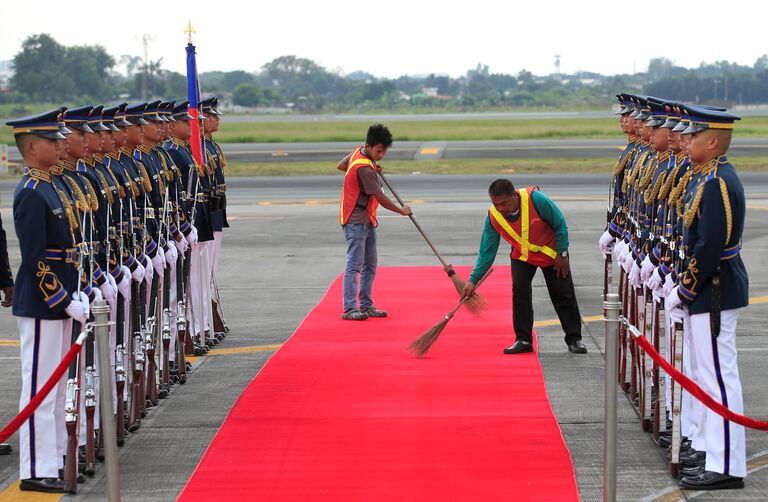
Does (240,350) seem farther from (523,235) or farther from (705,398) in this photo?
(705,398)

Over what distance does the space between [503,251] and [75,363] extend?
40.7 feet

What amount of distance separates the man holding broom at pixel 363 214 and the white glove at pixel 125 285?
4.17m

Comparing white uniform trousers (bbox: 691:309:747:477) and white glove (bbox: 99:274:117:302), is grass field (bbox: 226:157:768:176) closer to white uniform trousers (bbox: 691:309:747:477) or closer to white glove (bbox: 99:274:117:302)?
white glove (bbox: 99:274:117:302)

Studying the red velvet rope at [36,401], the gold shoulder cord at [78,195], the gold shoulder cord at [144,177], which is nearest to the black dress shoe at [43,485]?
the red velvet rope at [36,401]

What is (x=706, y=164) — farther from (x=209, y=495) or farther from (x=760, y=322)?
(x=760, y=322)

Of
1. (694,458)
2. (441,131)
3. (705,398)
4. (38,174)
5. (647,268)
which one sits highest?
(38,174)

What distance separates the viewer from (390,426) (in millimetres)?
8383

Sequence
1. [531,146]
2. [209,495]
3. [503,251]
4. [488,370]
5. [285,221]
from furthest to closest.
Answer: [531,146], [285,221], [503,251], [488,370], [209,495]

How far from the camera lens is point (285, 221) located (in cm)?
2417

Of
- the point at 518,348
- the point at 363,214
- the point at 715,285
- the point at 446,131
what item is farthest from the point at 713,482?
the point at 446,131

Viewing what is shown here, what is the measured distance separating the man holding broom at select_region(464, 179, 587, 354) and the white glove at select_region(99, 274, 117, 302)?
3.77 meters

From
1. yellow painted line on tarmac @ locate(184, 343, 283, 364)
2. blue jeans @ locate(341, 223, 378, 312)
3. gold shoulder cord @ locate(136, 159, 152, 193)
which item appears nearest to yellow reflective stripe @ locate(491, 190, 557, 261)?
blue jeans @ locate(341, 223, 378, 312)

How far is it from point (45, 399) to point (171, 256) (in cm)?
278

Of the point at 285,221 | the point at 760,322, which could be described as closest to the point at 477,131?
the point at 285,221
